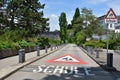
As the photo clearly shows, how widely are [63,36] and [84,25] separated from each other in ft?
230

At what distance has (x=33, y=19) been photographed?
61.9m

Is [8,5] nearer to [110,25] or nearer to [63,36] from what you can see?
[110,25]

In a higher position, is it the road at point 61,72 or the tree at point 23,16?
the tree at point 23,16

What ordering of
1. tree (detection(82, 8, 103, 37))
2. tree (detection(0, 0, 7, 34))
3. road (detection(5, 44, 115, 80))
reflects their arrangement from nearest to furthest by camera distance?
road (detection(5, 44, 115, 80)) → tree (detection(0, 0, 7, 34)) → tree (detection(82, 8, 103, 37))

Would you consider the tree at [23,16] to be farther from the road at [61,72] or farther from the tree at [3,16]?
the road at [61,72]

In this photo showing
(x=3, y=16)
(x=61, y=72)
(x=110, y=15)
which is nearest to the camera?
(x=61, y=72)

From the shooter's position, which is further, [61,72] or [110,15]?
[110,15]

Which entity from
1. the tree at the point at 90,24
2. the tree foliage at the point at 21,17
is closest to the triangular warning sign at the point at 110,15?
the tree foliage at the point at 21,17

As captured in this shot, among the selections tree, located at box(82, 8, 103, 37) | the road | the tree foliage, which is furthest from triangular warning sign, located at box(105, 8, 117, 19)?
tree, located at box(82, 8, 103, 37)

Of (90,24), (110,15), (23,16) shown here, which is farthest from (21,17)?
(110,15)

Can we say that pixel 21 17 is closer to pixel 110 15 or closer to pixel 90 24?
pixel 90 24

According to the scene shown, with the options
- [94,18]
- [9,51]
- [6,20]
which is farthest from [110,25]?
[94,18]

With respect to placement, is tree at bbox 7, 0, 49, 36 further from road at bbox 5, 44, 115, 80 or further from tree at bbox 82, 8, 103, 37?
road at bbox 5, 44, 115, 80

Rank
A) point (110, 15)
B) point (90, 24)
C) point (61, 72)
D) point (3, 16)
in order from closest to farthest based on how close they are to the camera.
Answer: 1. point (61, 72)
2. point (110, 15)
3. point (3, 16)
4. point (90, 24)
